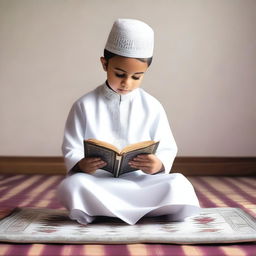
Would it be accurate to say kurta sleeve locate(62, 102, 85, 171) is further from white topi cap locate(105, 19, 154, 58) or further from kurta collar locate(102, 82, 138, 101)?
white topi cap locate(105, 19, 154, 58)

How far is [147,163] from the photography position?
6.13ft

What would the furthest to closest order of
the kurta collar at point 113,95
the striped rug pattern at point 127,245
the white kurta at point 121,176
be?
the kurta collar at point 113,95
the white kurta at point 121,176
the striped rug pattern at point 127,245

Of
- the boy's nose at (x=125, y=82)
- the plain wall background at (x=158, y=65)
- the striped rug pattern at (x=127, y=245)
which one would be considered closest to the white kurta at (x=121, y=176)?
the boy's nose at (x=125, y=82)

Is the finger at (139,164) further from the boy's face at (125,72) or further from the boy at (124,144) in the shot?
the boy's face at (125,72)

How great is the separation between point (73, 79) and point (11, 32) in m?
0.55

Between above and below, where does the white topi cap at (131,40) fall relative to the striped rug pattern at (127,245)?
above

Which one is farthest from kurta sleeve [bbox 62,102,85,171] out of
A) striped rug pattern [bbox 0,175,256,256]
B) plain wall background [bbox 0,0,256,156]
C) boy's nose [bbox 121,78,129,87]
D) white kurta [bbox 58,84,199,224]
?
plain wall background [bbox 0,0,256,156]

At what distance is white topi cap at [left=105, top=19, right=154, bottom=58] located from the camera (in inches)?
75.5

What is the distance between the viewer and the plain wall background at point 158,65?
3.67m

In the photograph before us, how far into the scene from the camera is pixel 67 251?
5.03ft

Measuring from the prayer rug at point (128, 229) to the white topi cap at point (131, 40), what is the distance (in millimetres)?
621

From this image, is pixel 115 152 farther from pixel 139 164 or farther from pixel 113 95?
pixel 113 95

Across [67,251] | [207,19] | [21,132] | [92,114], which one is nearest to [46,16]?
[21,132]

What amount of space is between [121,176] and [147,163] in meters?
0.17
